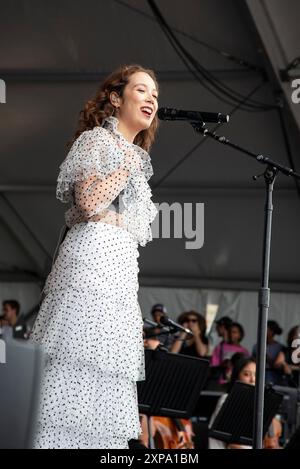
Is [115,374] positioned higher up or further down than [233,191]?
further down

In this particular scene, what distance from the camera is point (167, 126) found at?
10.4 meters

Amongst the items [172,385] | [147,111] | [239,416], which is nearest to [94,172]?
[147,111]

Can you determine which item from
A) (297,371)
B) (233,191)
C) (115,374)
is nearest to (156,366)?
(115,374)

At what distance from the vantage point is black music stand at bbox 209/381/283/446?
5613 mm

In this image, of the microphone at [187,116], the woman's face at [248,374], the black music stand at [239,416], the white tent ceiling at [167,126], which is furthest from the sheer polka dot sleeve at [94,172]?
the white tent ceiling at [167,126]

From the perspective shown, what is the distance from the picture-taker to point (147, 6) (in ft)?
29.5

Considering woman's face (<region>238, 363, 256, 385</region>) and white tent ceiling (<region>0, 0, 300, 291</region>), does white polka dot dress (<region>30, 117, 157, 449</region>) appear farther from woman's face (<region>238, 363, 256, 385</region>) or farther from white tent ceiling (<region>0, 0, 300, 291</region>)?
white tent ceiling (<region>0, 0, 300, 291</region>)

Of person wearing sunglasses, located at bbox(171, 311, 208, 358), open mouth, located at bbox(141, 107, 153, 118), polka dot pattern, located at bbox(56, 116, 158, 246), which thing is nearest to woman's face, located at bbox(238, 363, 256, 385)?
person wearing sunglasses, located at bbox(171, 311, 208, 358)

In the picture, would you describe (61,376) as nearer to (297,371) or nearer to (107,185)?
(107,185)

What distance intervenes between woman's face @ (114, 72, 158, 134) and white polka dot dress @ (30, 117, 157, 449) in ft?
0.39

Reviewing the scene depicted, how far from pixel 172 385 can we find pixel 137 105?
2.68 m

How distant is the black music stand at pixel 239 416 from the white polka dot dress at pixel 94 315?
2.70 meters
